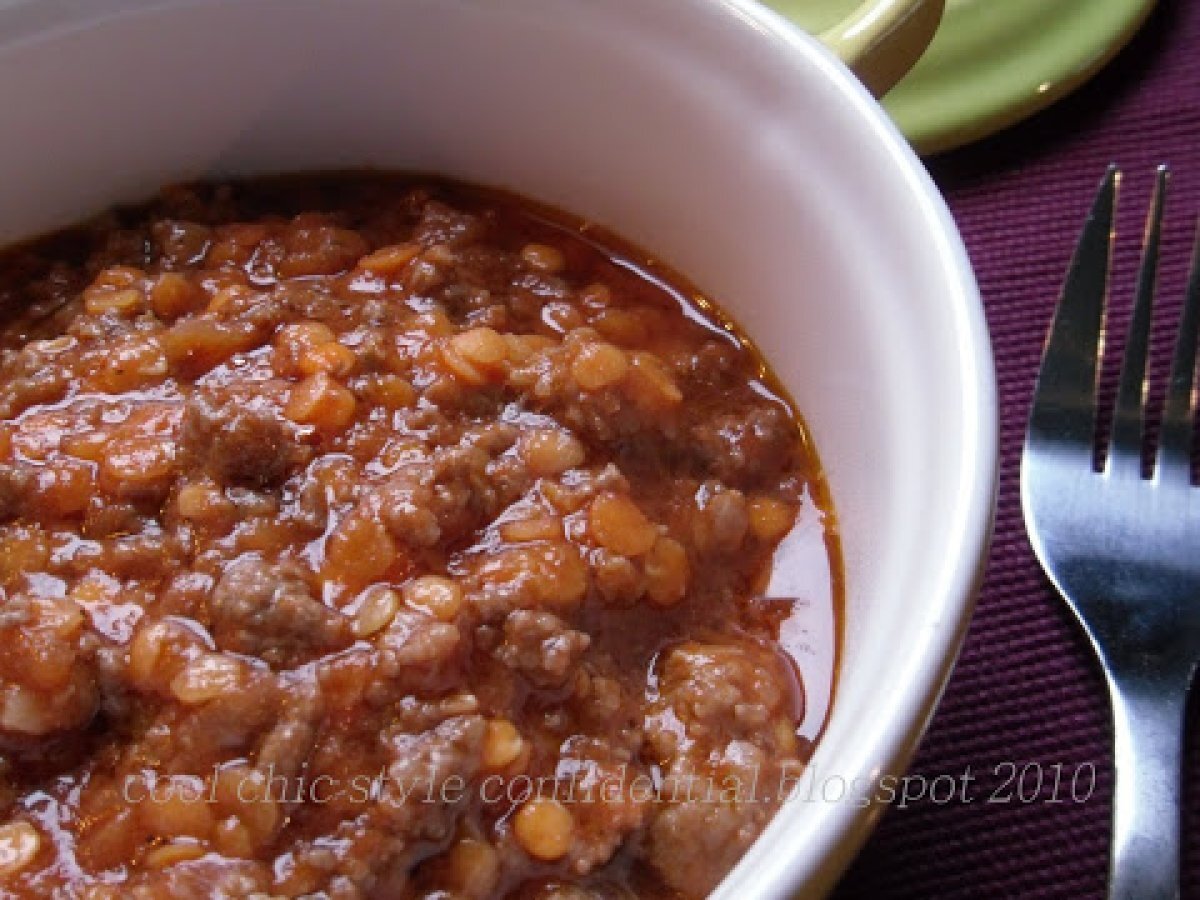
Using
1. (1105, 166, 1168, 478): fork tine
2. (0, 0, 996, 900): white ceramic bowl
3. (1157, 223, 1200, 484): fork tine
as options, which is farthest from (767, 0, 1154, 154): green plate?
(0, 0, 996, 900): white ceramic bowl

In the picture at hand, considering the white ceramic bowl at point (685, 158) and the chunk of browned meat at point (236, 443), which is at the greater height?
the white ceramic bowl at point (685, 158)

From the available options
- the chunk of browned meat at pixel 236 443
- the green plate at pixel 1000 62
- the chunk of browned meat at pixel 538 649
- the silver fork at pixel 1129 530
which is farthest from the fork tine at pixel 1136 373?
the chunk of browned meat at pixel 236 443

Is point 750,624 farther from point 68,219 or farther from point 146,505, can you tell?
point 68,219

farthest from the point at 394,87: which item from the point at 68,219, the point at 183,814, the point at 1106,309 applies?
the point at 1106,309

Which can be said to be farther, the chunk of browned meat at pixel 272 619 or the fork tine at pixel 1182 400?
→ the fork tine at pixel 1182 400

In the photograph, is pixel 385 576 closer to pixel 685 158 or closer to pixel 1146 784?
pixel 685 158

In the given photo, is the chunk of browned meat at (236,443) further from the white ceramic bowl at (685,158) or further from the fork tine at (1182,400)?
the fork tine at (1182,400)
